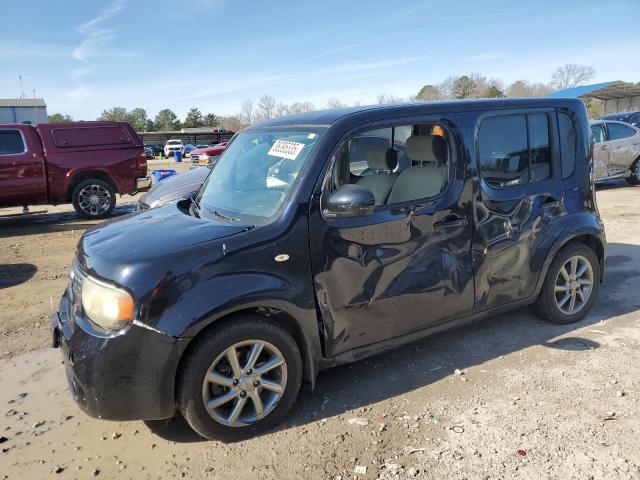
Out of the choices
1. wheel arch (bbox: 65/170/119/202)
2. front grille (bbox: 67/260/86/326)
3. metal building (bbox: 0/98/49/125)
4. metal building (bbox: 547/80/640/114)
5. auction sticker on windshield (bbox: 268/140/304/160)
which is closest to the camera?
front grille (bbox: 67/260/86/326)

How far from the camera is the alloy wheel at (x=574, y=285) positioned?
4.27m

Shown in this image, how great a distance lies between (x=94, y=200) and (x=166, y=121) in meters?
97.9

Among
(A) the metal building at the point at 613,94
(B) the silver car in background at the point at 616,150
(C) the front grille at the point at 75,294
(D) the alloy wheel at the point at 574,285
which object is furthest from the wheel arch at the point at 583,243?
(A) the metal building at the point at 613,94

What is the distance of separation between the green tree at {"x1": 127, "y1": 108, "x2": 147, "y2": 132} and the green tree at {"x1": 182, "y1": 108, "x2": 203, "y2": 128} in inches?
325

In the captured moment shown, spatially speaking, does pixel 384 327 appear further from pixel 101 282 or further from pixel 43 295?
A: pixel 43 295

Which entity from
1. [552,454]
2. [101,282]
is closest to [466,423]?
[552,454]

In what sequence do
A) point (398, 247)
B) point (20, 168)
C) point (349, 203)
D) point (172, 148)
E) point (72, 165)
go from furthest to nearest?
1. point (172, 148)
2. point (72, 165)
3. point (20, 168)
4. point (398, 247)
5. point (349, 203)

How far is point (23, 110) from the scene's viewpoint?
72.0 metres

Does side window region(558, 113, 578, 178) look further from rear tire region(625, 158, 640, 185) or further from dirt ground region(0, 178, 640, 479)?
rear tire region(625, 158, 640, 185)

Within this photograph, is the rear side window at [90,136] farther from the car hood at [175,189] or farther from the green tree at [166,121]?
the green tree at [166,121]

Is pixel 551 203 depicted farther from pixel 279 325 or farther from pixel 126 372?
pixel 126 372

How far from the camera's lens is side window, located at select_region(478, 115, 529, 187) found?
3.71 m

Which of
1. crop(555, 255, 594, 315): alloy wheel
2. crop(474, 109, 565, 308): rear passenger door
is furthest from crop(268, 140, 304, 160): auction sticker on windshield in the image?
crop(555, 255, 594, 315): alloy wheel

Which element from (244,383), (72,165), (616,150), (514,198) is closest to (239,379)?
(244,383)
